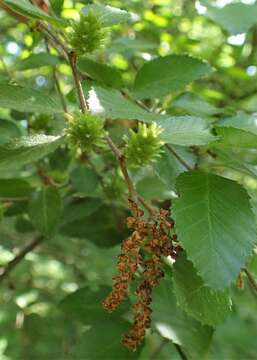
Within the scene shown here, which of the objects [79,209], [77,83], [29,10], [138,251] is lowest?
[79,209]

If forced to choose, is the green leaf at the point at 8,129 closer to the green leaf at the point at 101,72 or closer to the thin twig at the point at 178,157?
the green leaf at the point at 101,72

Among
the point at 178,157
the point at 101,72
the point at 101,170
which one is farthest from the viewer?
the point at 101,170

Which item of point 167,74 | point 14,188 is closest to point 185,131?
point 167,74

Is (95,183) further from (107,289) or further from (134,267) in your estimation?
(134,267)

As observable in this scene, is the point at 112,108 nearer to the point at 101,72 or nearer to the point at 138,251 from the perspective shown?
the point at 138,251

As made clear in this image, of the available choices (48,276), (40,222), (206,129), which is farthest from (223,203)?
(48,276)

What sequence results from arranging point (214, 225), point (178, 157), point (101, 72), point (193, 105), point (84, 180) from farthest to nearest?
point (84, 180) < point (193, 105) < point (101, 72) < point (178, 157) < point (214, 225)

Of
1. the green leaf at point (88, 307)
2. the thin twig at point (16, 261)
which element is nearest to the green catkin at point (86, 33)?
the green leaf at point (88, 307)
